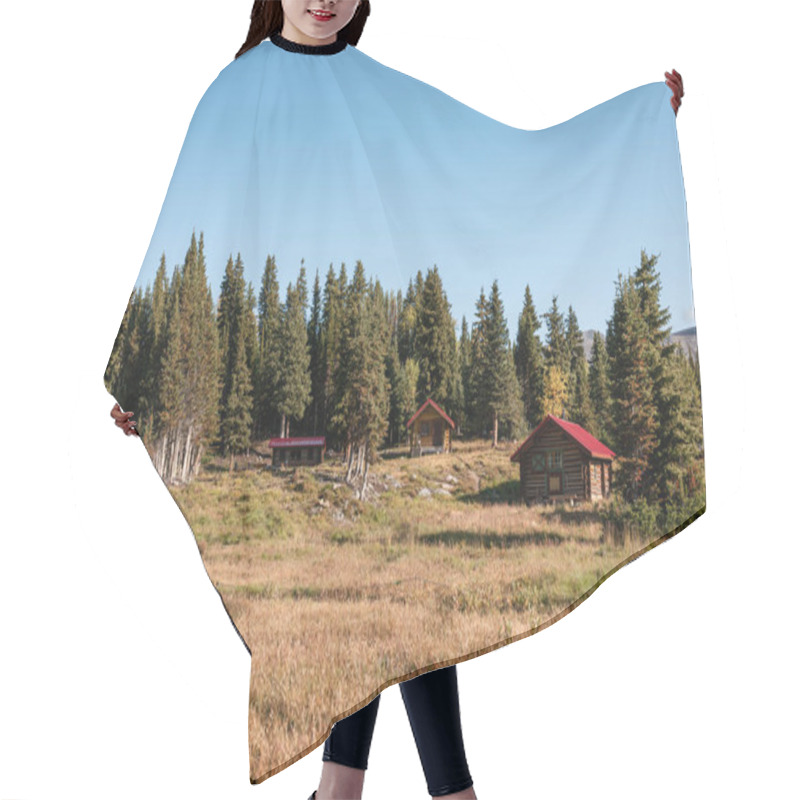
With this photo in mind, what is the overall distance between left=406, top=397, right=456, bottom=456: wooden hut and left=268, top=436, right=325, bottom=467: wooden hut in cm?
26

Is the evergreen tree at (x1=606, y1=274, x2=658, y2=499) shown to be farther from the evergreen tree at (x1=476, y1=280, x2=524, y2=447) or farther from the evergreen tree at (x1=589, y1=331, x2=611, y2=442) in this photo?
the evergreen tree at (x1=476, y1=280, x2=524, y2=447)

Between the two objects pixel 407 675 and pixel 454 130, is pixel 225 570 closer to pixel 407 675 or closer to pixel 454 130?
pixel 407 675

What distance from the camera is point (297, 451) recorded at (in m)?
3.68

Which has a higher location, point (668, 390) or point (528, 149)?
point (528, 149)

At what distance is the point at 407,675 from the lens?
3516 mm

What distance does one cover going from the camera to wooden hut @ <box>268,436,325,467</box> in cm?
367

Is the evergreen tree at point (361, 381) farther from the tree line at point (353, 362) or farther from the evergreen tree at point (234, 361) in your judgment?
the evergreen tree at point (234, 361)

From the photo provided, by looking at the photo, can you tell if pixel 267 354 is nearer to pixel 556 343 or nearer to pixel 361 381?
pixel 361 381

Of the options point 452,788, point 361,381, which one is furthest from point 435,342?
point 452,788

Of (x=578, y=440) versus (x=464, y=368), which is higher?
(x=464, y=368)

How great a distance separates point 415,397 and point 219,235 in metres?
0.73

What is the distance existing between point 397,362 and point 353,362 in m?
0.13

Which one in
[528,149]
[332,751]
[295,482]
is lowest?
[332,751]

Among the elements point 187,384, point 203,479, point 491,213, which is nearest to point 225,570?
point 203,479
